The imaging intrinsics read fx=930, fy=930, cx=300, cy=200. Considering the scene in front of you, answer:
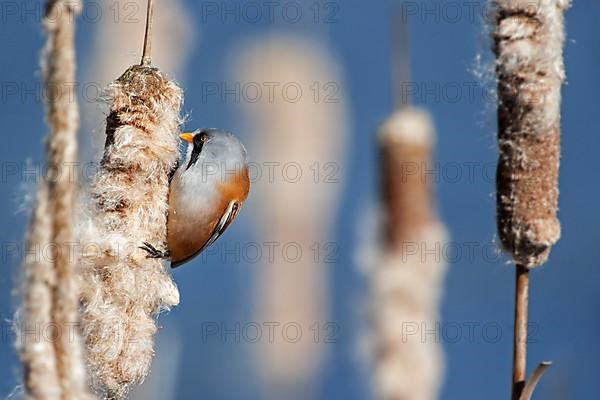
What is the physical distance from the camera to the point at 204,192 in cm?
203

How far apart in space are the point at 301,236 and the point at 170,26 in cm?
100

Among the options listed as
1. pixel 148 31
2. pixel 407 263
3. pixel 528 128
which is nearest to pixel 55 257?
pixel 148 31

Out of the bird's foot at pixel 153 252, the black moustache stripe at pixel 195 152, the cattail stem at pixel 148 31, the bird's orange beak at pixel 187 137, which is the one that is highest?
the cattail stem at pixel 148 31

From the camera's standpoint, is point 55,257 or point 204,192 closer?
point 55,257

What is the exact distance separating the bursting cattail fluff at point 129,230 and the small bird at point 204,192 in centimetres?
5

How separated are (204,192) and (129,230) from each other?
342 mm

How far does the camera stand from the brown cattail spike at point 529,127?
1.70 metres

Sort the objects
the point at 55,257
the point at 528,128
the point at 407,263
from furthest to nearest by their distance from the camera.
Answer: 1. the point at 407,263
2. the point at 528,128
3. the point at 55,257

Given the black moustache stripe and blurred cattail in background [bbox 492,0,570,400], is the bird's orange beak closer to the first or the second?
the black moustache stripe

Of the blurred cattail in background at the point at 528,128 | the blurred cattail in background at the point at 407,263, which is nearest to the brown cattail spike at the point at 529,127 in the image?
the blurred cattail in background at the point at 528,128

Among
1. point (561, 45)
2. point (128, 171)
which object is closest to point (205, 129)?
point (128, 171)

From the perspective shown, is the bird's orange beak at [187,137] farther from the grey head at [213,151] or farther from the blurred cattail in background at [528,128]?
the blurred cattail in background at [528,128]

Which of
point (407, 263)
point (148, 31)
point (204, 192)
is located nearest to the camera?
point (148, 31)

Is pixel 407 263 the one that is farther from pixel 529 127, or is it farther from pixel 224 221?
pixel 529 127
